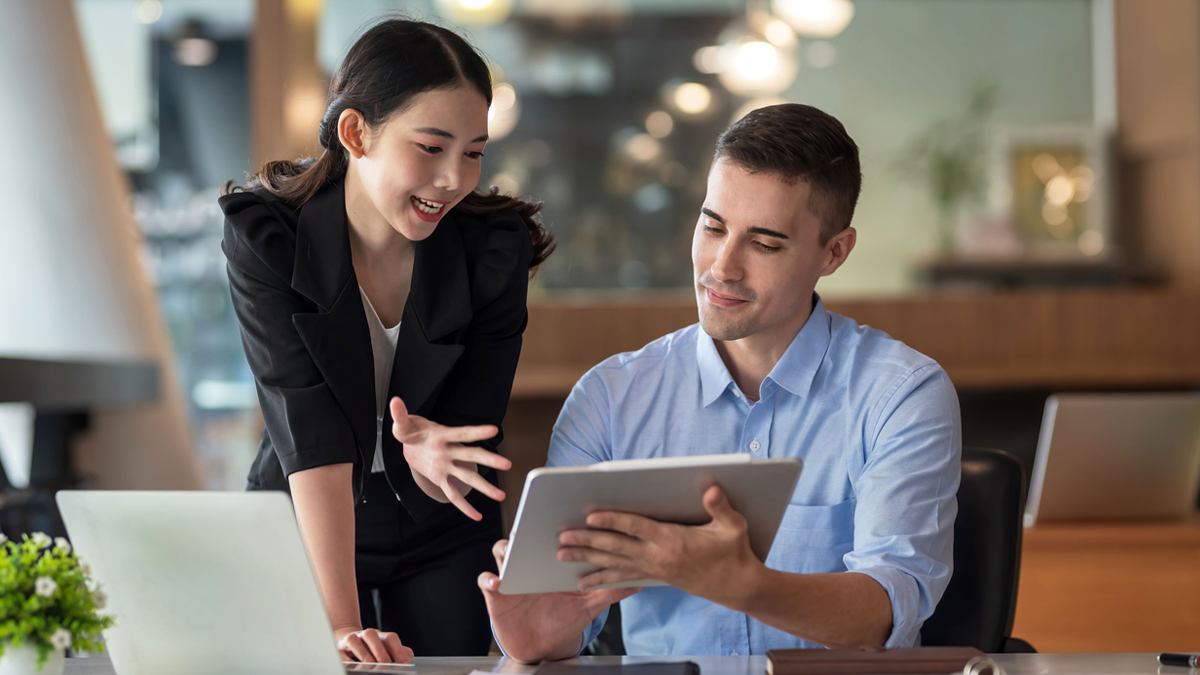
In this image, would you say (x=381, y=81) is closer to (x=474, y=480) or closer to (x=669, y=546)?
(x=474, y=480)

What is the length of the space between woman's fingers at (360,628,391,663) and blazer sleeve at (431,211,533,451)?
0.34 m

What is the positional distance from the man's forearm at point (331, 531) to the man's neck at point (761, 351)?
50 cm

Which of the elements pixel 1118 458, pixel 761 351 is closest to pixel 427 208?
pixel 761 351

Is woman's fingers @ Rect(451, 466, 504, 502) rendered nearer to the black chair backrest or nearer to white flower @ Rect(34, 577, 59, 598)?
white flower @ Rect(34, 577, 59, 598)

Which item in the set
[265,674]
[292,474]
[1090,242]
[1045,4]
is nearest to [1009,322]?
[1090,242]

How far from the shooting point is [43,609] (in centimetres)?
83

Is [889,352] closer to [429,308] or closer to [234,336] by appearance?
[429,308]

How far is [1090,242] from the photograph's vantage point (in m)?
5.12

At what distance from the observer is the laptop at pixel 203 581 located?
81 centimetres

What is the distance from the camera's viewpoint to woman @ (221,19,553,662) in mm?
1173

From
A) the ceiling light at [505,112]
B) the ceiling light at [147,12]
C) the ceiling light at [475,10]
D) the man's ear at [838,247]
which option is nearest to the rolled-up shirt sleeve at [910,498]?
the man's ear at [838,247]

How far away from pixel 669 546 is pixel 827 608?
0.24m

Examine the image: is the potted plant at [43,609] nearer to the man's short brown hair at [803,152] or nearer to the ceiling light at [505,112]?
the man's short brown hair at [803,152]

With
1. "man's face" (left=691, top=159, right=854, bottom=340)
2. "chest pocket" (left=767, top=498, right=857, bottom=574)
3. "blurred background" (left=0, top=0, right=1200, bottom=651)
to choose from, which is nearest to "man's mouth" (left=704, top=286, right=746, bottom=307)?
"man's face" (left=691, top=159, right=854, bottom=340)
